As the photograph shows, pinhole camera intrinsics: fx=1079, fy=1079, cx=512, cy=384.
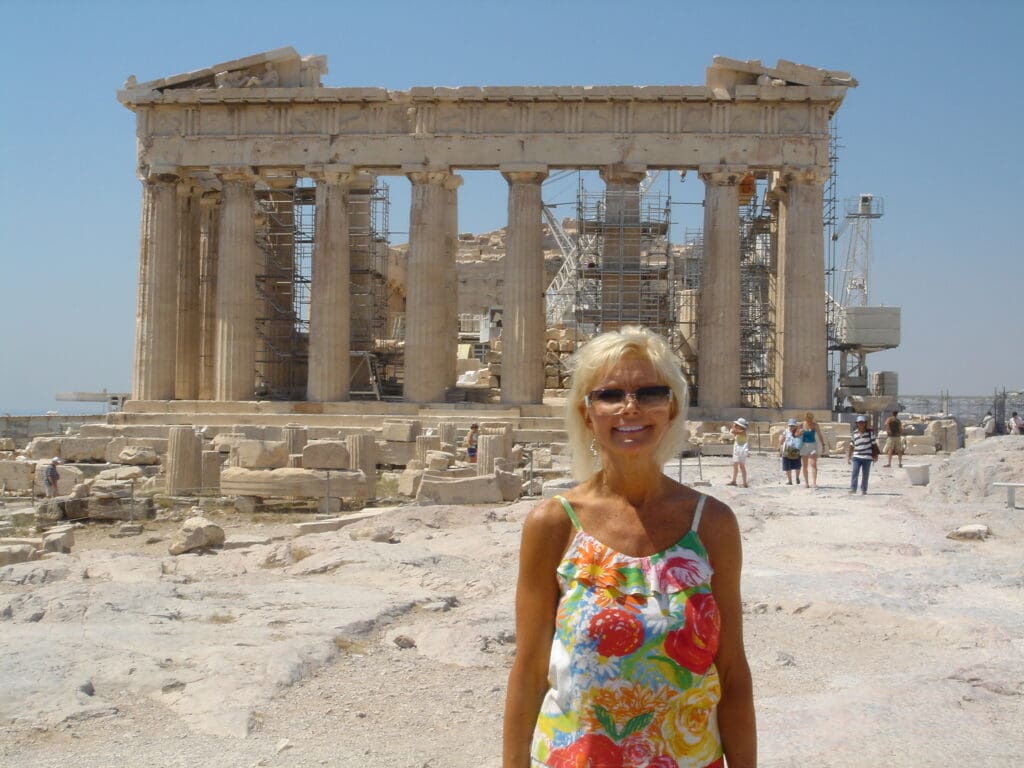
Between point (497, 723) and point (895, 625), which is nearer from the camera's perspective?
point (497, 723)

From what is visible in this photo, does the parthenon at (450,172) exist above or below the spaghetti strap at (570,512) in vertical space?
above

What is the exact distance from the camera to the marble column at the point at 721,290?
91.9 ft

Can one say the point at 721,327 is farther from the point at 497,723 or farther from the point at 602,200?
the point at 497,723

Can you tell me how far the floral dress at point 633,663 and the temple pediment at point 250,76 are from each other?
28207 millimetres

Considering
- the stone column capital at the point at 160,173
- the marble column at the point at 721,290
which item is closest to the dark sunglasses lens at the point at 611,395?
the marble column at the point at 721,290

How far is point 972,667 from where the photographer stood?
6055mm

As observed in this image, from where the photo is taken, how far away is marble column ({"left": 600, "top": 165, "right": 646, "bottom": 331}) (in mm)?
29656

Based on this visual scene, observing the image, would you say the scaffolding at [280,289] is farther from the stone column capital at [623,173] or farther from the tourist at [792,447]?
the tourist at [792,447]

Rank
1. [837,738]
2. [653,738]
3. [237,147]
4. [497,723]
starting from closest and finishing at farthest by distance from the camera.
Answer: [653,738] < [837,738] < [497,723] < [237,147]

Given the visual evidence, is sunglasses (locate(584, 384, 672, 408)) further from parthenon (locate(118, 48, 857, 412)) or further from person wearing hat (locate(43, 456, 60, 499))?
parthenon (locate(118, 48, 857, 412))

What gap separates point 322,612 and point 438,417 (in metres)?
19.3

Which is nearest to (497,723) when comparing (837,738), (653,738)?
(837,738)

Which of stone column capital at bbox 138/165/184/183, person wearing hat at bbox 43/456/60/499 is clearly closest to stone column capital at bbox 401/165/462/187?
stone column capital at bbox 138/165/184/183

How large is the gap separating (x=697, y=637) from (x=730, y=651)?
19 cm
